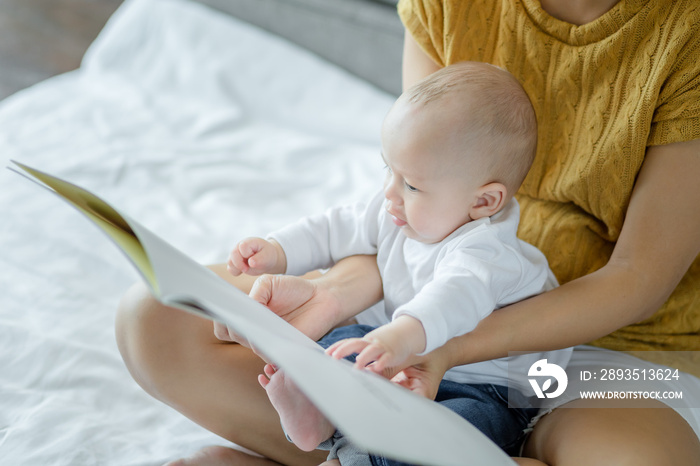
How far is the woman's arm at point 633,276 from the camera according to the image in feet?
3.02

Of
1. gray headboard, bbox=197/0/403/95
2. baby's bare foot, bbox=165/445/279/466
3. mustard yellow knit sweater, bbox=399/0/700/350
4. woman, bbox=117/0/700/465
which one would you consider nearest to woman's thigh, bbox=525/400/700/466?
woman, bbox=117/0/700/465

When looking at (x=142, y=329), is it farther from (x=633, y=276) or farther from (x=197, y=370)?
(x=633, y=276)

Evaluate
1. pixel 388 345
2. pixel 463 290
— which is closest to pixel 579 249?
pixel 463 290

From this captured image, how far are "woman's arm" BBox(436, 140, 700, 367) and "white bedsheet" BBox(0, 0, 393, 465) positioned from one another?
0.48m

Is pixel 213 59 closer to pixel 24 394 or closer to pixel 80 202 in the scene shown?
pixel 24 394

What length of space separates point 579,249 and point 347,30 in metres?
1.15

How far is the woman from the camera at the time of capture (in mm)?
912

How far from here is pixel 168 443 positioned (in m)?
1.04

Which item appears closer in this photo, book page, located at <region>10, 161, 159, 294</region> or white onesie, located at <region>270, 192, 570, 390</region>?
book page, located at <region>10, 161, 159, 294</region>

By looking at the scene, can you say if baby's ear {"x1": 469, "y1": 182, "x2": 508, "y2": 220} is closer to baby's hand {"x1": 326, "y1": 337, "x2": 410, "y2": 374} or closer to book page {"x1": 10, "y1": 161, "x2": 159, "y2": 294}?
baby's hand {"x1": 326, "y1": 337, "x2": 410, "y2": 374}

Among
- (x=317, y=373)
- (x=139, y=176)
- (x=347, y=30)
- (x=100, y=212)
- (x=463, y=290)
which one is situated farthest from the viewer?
(x=347, y=30)

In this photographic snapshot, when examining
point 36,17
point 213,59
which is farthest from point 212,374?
point 36,17

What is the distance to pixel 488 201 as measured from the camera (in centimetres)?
91

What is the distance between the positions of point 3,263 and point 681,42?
1229mm
